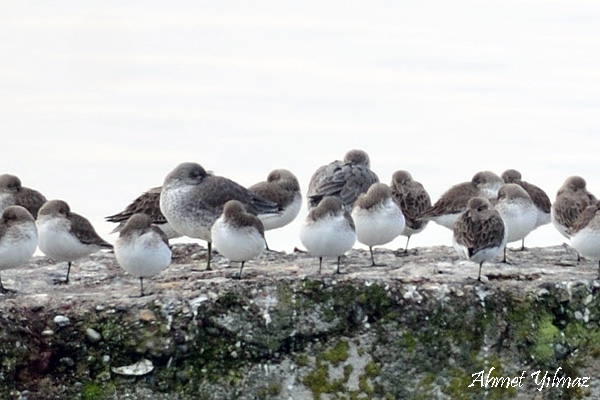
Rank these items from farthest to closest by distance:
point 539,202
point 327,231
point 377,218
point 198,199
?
1. point 539,202
2. point 198,199
3. point 377,218
4. point 327,231

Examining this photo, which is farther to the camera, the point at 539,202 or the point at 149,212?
the point at 539,202

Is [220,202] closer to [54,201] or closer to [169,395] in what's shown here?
[54,201]

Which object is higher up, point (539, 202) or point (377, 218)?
point (539, 202)

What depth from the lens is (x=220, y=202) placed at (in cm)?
1702

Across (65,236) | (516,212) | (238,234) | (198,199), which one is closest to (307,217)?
(238,234)

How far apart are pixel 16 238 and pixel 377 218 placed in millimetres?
4236

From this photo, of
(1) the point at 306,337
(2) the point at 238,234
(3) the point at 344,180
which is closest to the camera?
(1) the point at 306,337

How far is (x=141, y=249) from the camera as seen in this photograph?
48.2ft

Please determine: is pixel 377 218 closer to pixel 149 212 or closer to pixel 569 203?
pixel 569 203

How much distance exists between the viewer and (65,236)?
15789 millimetres

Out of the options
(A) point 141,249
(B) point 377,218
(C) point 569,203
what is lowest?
(A) point 141,249

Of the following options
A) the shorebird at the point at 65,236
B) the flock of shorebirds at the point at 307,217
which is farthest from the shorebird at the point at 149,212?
the shorebird at the point at 65,236

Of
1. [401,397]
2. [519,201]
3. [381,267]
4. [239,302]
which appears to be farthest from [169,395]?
[519,201]

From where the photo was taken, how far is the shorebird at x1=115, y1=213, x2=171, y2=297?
48.2ft
